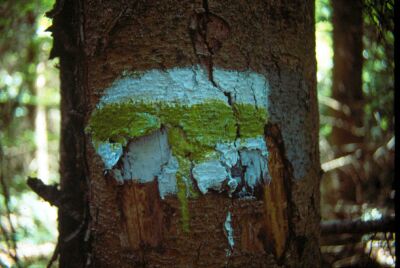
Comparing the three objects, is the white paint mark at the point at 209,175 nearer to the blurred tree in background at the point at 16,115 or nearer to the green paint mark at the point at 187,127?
the green paint mark at the point at 187,127

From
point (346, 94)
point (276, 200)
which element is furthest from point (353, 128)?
point (276, 200)

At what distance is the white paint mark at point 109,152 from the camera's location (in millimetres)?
989

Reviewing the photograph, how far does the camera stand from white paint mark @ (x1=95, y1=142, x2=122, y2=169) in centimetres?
99

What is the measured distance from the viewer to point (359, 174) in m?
3.46

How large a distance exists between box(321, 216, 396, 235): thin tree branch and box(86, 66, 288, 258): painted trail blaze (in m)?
0.83

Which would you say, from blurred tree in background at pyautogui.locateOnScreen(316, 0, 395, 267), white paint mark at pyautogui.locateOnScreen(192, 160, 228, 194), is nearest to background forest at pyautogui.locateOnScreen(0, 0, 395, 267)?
blurred tree in background at pyautogui.locateOnScreen(316, 0, 395, 267)

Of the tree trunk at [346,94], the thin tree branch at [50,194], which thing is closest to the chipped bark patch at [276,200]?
the thin tree branch at [50,194]

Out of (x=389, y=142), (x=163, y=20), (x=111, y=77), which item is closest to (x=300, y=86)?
(x=163, y=20)

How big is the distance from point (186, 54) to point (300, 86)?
38 centimetres

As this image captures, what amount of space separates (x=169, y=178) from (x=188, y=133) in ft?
0.44

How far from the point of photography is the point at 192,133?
95cm

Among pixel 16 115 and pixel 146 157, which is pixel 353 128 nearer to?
pixel 146 157

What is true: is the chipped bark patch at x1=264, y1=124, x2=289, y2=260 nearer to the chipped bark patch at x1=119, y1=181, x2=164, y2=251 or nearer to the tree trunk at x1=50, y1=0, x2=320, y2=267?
the tree trunk at x1=50, y1=0, x2=320, y2=267

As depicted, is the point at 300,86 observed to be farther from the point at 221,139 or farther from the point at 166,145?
the point at 166,145
